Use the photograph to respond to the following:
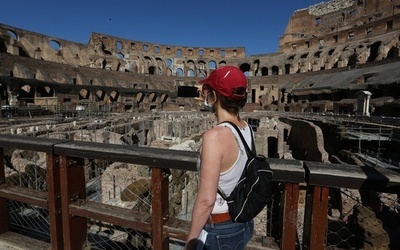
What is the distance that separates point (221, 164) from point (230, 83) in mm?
431

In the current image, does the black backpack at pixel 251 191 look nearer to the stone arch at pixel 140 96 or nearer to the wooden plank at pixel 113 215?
the wooden plank at pixel 113 215

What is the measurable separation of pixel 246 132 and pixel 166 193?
67 centimetres

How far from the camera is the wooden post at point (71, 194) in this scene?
184cm

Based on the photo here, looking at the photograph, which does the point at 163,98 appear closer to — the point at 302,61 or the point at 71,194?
the point at 302,61

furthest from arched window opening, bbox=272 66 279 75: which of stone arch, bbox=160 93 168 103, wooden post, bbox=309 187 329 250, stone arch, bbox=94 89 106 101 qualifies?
wooden post, bbox=309 187 329 250

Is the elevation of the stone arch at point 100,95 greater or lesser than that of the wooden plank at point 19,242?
greater

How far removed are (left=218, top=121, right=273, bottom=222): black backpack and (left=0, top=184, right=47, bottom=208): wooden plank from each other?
149 centimetres

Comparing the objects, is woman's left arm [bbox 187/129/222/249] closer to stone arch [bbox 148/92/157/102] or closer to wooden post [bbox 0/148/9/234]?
wooden post [bbox 0/148/9/234]

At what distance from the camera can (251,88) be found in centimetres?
4494

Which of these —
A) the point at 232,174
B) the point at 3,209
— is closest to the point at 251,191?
the point at 232,174

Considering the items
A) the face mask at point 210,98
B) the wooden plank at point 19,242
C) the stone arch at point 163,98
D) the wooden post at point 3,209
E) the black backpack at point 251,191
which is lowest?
the wooden plank at point 19,242

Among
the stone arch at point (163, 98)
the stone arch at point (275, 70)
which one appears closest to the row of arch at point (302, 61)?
the stone arch at point (275, 70)

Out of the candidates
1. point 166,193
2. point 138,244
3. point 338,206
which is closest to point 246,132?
point 166,193

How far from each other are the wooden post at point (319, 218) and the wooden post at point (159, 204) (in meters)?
0.89
